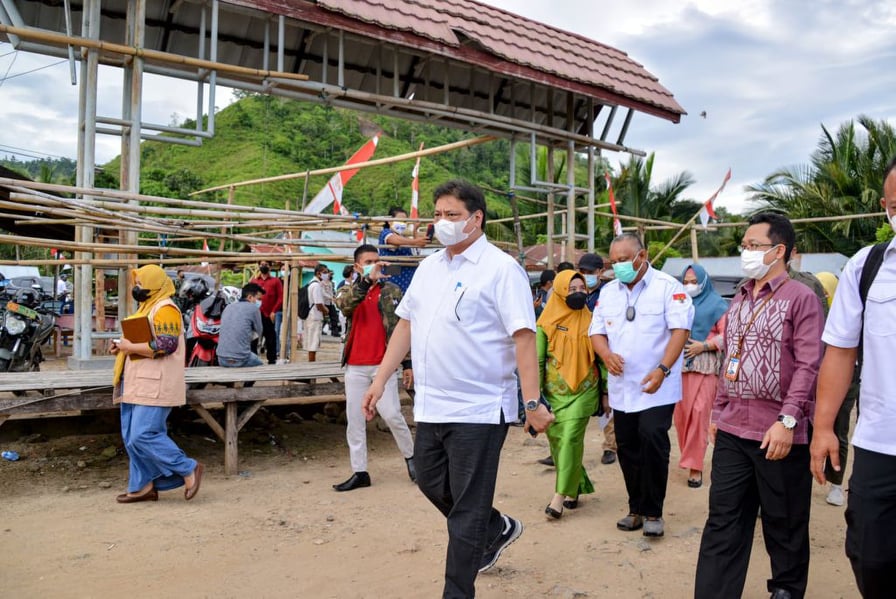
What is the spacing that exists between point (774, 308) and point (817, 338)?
0.22 metres

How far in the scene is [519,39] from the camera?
9.06 metres

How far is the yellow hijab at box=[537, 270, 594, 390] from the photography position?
4.79 m

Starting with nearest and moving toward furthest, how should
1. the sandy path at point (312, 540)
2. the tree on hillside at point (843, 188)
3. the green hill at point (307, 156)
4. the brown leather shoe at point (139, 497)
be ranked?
the sandy path at point (312, 540)
the brown leather shoe at point (139, 497)
the tree on hillside at point (843, 188)
the green hill at point (307, 156)

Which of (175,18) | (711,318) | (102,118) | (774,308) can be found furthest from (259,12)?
(774,308)

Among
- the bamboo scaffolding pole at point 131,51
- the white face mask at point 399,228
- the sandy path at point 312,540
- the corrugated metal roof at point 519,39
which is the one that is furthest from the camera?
the corrugated metal roof at point 519,39

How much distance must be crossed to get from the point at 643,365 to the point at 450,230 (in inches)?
67.2

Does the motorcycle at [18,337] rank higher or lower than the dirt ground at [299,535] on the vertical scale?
higher

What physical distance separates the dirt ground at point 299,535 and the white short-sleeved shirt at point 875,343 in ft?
5.15

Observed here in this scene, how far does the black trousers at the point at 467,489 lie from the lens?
3.02 meters

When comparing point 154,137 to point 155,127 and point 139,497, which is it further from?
point 139,497

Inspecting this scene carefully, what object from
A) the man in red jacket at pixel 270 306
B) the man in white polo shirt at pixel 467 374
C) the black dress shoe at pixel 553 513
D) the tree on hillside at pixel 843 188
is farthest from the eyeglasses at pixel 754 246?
the tree on hillside at pixel 843 188

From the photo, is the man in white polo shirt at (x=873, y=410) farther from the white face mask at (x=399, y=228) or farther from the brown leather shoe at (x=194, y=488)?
the white face mask at (x=399, y=228)

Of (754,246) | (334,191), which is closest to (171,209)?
(334,191)

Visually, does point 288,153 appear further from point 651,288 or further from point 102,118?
point 651,288
